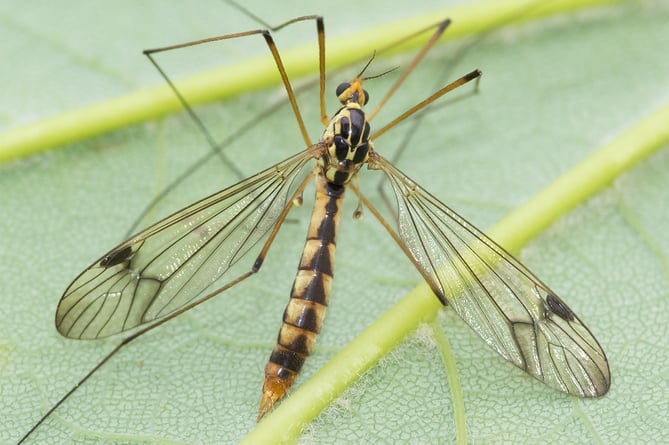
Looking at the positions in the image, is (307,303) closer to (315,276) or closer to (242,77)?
(315,276)

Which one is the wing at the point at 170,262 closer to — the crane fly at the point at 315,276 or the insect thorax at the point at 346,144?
the crane fly at the point at 315,276

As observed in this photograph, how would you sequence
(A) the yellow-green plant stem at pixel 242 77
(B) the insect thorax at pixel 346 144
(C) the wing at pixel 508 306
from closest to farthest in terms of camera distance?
1. (C) the wing at pixel 508 306
2. (B) the insect thorax at pixel 346 144
3. (A) the yellow-green plant stem at pixel 242 77

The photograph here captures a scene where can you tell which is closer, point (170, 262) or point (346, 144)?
point (170, 262)

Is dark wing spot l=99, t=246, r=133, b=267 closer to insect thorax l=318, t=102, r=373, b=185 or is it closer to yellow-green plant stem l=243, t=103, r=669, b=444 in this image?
yellow-green plant stem l=243, t=103, r=669, b=444

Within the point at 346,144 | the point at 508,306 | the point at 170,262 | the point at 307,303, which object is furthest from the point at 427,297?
the point at 170,262

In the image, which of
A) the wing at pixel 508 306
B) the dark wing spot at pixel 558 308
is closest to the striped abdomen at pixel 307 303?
the wing at pixel 508 306

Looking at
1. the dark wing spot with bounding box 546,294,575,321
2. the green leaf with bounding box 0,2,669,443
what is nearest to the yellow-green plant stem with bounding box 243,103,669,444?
the green leaf with bounding box 0,2,669,443
